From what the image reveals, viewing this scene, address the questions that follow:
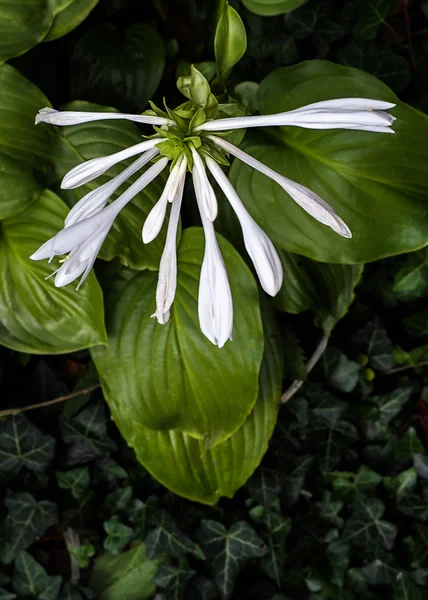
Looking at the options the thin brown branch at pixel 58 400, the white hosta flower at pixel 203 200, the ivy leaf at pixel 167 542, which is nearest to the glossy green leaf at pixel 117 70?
the white hosta flower at pixel 203 200

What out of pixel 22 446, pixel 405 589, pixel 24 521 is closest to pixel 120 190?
pixel 22 446

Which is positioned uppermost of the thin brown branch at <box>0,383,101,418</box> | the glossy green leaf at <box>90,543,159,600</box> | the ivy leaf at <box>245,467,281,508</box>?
the thin brown branch at <box>0,383,101,418</box>

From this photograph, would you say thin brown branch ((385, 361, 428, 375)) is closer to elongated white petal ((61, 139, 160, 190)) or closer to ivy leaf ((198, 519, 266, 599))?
ivy leaf ((198, 519, 266, 599))

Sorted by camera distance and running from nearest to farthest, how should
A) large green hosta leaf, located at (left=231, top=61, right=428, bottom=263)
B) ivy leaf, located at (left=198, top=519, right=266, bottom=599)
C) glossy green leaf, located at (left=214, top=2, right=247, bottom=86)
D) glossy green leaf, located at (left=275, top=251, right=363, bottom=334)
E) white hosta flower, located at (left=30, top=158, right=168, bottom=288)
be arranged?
white hosta flower, located at (left=30, top=158, right=168, bottom=288) → glossy green leaf, located at (left=214, top=2, right=247, bottom=86) → large green hosta leaf, located at (left=231, top=61, right=428, bottom=263) → glossy green leaf, located at (left=275, top=251, right=363, bottom=334) → ivy leaf, located at (left=198, top=519, right=266, bottom=599)

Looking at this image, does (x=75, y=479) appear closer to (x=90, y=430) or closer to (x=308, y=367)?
(x=90, y=430)

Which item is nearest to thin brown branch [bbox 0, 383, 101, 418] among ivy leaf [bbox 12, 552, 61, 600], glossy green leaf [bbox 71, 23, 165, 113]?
ivy leaf [bbox 12, 552, 61, 600]

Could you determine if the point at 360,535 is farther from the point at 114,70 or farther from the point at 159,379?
the point at 114,70

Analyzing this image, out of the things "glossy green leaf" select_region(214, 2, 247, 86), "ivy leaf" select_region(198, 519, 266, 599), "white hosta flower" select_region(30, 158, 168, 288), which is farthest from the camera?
"ivy leaf" select_region(198, 519, 266, 599)
